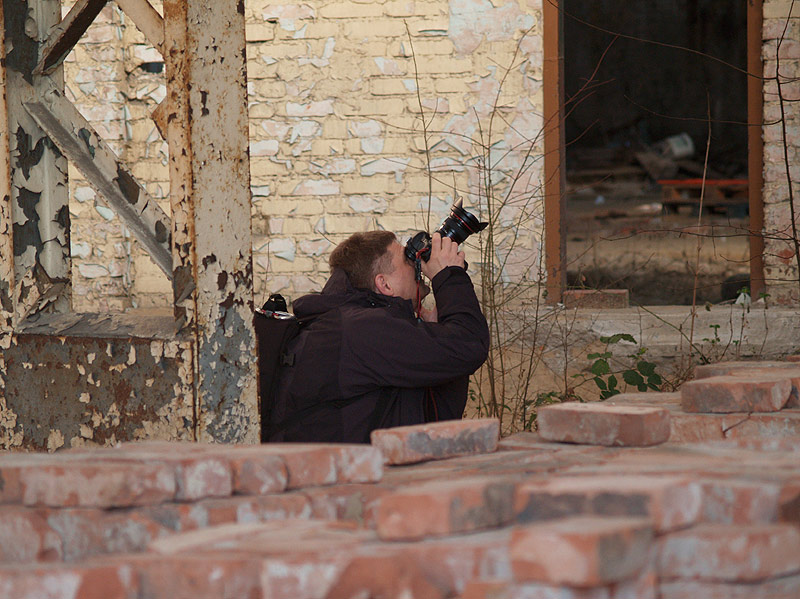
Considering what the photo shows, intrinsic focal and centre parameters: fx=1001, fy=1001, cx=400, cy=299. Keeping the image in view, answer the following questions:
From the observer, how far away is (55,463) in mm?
1781

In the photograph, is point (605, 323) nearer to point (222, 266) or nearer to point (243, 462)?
point (222, 266)

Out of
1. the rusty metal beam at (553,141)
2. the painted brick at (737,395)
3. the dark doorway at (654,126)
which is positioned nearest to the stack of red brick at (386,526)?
the painted brick at (737,395)

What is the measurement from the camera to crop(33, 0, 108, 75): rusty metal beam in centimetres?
275

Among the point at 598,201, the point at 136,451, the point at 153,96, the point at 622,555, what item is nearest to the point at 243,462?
the point at 136,451

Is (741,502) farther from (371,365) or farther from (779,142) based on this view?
(779,142)

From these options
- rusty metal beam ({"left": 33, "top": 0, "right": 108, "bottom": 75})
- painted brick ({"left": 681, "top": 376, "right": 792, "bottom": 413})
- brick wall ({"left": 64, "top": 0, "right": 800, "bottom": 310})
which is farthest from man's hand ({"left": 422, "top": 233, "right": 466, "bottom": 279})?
brick wall ({"left": 64, "top": 0, "right": 800, "bottom": 310})

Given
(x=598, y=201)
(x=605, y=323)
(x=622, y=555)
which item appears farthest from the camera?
(x=598, y=201)

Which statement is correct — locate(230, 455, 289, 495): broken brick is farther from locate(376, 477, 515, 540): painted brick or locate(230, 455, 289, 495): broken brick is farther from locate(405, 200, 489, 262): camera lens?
locate(405, 200, 489, 262): camera lens

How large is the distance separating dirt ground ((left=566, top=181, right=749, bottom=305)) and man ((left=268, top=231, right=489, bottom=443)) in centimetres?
552

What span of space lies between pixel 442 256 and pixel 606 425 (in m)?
1.14

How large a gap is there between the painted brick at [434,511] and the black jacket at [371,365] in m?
1.44

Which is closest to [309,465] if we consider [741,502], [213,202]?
[741,502]

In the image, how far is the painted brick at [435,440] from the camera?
210 cm

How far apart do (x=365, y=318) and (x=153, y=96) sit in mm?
3510
